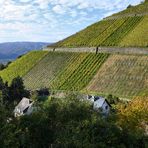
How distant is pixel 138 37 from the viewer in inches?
4938

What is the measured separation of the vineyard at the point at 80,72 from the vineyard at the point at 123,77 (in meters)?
2.15

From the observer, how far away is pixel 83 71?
11238 centimetres

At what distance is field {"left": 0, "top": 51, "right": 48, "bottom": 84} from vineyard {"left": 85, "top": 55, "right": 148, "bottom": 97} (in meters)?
29.4

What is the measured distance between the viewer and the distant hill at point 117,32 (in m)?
126

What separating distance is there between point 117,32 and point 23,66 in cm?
3178

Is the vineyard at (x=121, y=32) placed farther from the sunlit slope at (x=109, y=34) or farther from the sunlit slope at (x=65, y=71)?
the sunlit slope at (x=65, y=71)

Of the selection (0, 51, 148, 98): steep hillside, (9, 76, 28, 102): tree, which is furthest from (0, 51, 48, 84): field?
(9, 76, 28, 102): tree

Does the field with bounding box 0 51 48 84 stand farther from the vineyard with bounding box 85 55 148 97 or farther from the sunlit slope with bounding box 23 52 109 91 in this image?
the vineyard with bounding box 85 55 148 97

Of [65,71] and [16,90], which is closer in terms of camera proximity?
[16,90]

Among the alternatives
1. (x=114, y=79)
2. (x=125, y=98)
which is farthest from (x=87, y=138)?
(x=114, y=79)

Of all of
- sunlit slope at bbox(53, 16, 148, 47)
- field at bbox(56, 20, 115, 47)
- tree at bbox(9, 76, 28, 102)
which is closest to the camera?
tree at bbox(9, 76, 28, 102)

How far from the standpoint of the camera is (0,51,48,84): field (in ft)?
426

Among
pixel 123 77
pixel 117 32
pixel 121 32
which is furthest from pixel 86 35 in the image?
pixel 123 77

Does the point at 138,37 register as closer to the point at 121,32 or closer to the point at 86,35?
the point at 121,32
